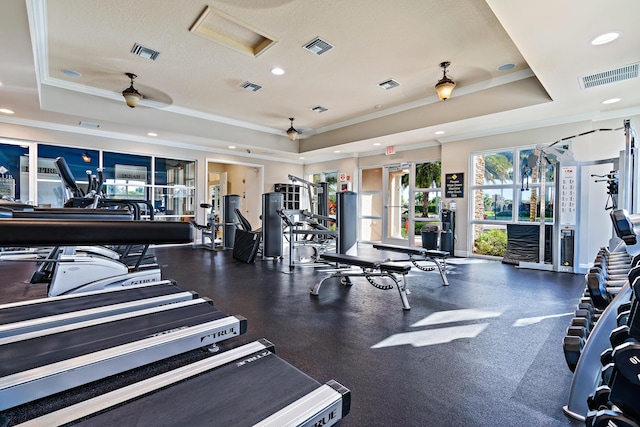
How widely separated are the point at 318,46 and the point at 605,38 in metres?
2.88

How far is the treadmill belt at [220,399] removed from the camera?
110 cm

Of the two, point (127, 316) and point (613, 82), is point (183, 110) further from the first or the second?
point (613, 82)

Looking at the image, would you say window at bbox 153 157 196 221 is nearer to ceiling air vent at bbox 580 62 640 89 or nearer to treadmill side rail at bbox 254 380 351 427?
treadmill side rail at bbox 254 380 351 427

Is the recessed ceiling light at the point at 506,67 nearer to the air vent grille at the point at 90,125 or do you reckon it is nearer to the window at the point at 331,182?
the window at the point at 331,182

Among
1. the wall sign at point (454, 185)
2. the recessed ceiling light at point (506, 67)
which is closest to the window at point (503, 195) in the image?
the wall sign at point (454, 185)

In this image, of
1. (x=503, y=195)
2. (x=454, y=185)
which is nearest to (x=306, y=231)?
(x=454, y=185)

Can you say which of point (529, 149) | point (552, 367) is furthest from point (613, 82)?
point (552, 367)

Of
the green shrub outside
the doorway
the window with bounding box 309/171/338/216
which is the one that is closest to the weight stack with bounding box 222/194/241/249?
the doorway

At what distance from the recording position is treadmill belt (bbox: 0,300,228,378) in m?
1.45

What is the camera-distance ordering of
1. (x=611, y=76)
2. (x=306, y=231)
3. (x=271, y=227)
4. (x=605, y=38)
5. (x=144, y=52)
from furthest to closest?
(x=271, y=227), (x=306, y=231), (x=144, y=52), (x=611, y=76), (x=605, y=38)

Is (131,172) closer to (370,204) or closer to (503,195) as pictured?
(370,204)

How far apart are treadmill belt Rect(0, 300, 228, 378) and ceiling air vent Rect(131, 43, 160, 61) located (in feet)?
11.3

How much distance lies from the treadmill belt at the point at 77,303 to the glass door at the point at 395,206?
21.2ft

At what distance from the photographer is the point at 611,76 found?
11.9 ft
